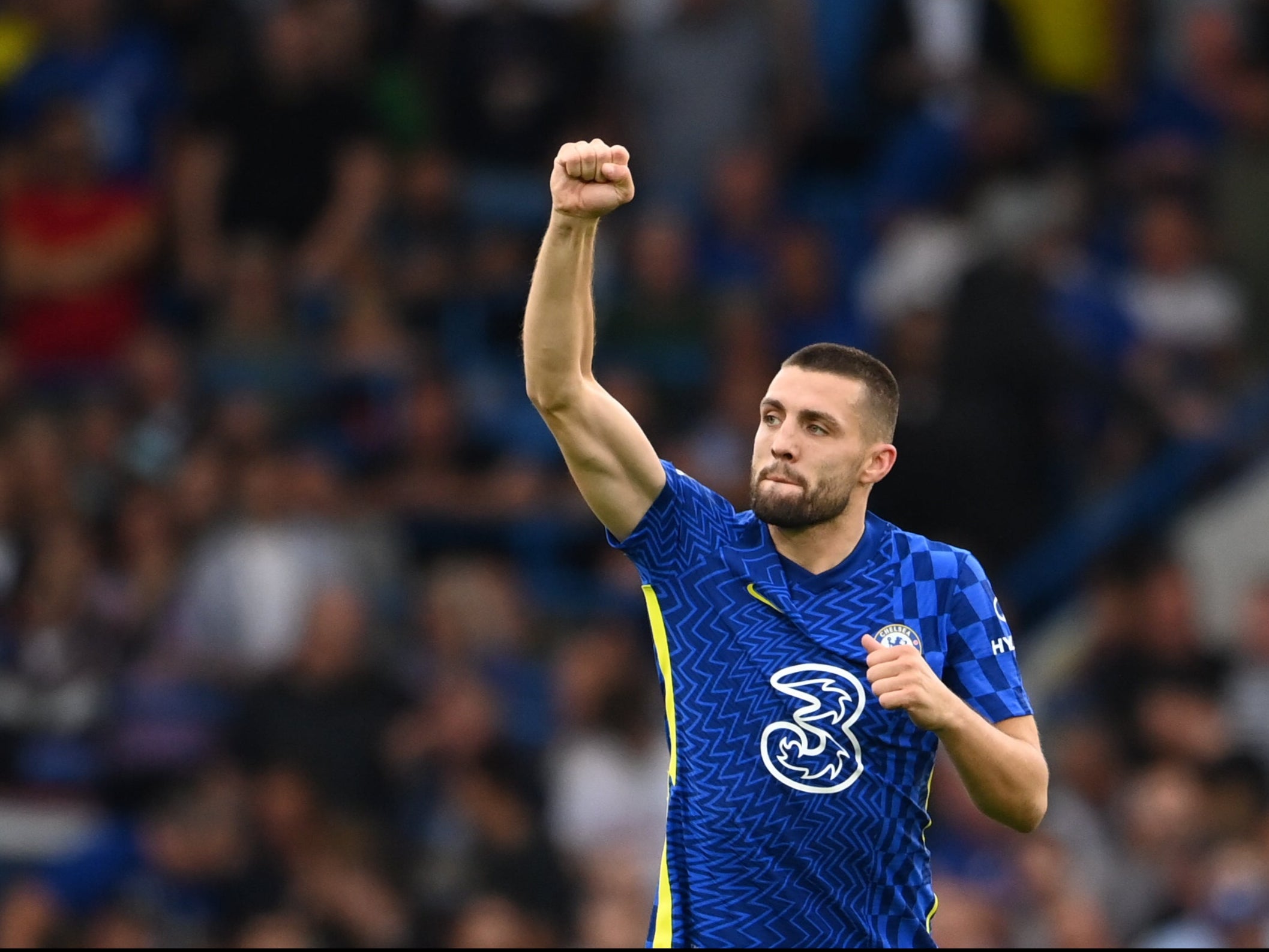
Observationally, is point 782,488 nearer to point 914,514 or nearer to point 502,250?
point 914,514

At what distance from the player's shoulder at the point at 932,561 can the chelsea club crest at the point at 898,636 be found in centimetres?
15

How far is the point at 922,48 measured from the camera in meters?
12.6

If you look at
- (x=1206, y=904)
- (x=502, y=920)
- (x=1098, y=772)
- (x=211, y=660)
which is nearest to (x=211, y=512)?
(x=211, y=660)

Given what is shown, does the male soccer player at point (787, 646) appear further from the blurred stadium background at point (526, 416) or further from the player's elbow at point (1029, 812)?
the blurred stadium background at point (526, 416)

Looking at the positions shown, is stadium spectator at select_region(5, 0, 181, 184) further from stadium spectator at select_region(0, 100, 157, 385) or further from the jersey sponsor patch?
the jersey sponsor patch

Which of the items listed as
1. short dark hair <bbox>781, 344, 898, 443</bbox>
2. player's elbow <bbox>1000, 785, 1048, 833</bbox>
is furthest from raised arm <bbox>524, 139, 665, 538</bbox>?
player's elbow <bbox>1000, 785, 1048, 833</bbox>

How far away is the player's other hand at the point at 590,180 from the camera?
458 centimetres

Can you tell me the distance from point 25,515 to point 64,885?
6.81 feet

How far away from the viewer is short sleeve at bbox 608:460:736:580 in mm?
4801

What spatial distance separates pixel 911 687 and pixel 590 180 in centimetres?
124

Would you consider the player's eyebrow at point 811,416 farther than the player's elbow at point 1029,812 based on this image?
Yes

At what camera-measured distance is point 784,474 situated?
4.75m

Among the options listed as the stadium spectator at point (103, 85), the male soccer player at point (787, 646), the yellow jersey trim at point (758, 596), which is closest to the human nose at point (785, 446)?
the male soccer player at point (787, 646)

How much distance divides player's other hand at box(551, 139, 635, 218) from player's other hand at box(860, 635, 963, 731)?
1.08 m
